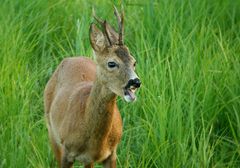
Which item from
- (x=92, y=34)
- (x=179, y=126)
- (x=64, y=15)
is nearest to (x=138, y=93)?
(x=179, y=126)

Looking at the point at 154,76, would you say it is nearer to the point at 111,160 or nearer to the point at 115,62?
the point at 111,160

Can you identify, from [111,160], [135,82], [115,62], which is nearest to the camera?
[135,82]

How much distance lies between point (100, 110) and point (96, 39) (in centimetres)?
42

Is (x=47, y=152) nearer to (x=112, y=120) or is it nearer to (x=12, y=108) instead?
(x=12, y=108)

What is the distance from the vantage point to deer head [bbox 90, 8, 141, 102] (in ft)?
14.7

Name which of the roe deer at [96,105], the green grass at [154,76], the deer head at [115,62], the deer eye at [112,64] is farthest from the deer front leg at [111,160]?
the deer eye at [112,64]

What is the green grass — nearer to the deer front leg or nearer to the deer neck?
the deer front leg

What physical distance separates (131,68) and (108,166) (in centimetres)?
78

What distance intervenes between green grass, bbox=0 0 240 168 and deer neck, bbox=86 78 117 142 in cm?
33

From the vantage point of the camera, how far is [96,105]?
15.8 ft

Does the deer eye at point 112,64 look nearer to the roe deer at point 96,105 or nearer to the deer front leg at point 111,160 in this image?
the roe deer at point 96,105

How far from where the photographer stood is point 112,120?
4.86 meters

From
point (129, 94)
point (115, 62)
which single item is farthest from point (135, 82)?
point (115, 62)

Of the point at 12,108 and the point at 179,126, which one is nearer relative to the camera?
the point at 179,126
